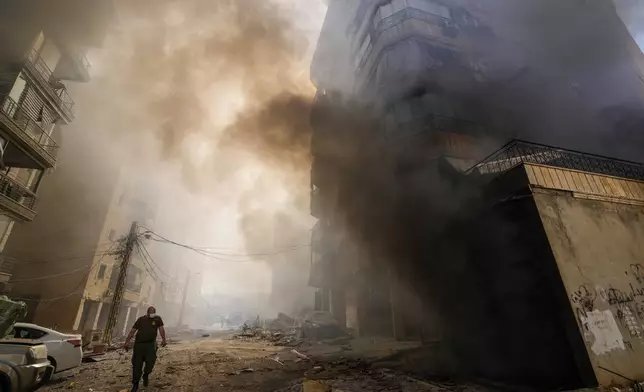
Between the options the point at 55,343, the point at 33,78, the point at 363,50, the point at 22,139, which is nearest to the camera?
the point at 55,343

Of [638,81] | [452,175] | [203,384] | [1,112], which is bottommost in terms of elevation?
[203,384]

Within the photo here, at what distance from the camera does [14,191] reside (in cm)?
1294

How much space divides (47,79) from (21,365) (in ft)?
56.6

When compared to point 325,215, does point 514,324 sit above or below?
below

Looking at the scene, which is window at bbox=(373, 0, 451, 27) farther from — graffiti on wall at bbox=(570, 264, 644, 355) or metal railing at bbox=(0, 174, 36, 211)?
metal railing at bbox=(0, 174, 36, 211)

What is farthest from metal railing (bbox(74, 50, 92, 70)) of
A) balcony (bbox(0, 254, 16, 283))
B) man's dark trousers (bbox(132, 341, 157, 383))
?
man's dark trousers (bbox(132, 341, 157, 383))

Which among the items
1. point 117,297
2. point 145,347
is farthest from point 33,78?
point 145,347

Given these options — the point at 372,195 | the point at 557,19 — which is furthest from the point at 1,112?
the point at 557,19

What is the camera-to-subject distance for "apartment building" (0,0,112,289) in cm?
1250

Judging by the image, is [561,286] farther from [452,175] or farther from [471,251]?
[452,175]

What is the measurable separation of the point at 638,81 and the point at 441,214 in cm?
1609

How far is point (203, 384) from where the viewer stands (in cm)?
597

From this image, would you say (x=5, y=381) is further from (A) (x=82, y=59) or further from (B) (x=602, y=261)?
(A) (x=82, y=59)

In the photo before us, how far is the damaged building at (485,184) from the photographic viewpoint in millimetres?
6559
